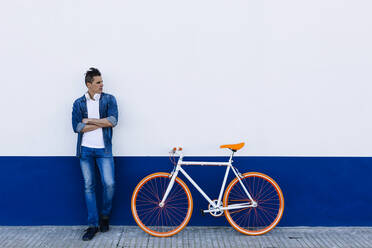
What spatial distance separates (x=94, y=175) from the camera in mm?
4449

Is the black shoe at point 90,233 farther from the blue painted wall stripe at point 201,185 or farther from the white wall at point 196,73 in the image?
Result: the white wall at point 196,73

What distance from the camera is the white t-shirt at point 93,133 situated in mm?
4293

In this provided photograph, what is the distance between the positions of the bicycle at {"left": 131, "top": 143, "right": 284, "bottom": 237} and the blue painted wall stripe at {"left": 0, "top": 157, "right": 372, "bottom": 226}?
0.50ft

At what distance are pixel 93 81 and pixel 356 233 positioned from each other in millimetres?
3923

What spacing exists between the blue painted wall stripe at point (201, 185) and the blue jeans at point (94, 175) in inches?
9.8

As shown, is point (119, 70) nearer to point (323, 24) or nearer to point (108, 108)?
point (108, 108)

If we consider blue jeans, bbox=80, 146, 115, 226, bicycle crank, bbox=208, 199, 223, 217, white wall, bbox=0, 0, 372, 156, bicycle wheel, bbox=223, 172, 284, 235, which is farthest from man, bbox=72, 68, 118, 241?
bicycle wheel, bbox=223, 172, 284, 235

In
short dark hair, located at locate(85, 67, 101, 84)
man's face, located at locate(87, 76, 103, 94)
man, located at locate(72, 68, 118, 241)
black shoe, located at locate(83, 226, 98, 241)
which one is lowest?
black shoe, located at locate(83, 226, 98, 241)

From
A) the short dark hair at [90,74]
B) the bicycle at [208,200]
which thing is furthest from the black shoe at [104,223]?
the short dark hair at [90,74]

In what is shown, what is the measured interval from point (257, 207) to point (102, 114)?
7.81 feet

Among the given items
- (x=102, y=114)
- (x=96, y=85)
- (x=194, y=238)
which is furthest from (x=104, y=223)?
(x=96, y=85)

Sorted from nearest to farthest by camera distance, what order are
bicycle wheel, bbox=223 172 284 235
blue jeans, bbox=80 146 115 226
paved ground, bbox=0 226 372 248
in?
paved ground, bbox=0 226 372 248 < blue jeans, bbox=80 146 115 226 < bicycle wheel, bbox=223 172 284 235

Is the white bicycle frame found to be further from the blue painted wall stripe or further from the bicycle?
the blue painted wall stripe

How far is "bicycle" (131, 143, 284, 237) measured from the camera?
4363 millimetres
